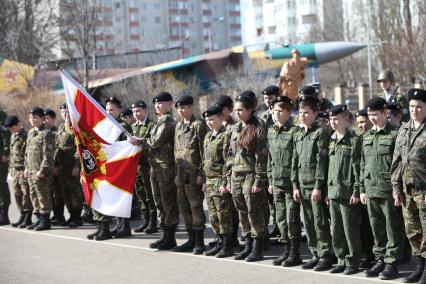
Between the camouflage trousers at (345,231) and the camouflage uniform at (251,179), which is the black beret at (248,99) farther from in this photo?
the camouflage trousers at (345,231)

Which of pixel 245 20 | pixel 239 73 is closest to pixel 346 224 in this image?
pixel 239 73

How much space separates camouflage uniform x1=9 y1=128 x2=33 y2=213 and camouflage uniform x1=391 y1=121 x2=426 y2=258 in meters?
7.15

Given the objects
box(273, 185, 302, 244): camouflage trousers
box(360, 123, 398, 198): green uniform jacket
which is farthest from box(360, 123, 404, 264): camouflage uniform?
box(273, 185, 302, 244): camouflage trousers

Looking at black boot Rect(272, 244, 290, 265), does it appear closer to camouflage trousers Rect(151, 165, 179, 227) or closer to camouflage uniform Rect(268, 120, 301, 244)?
camouflage uniform Rect(268, 120, 301, 244)

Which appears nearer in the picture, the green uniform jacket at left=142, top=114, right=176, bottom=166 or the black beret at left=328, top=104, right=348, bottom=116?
the black beret at left=328, top=104, right=348, bottom=116

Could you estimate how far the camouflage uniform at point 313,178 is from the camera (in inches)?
314

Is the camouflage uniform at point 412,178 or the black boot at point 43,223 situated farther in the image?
the black boot at point 43,223

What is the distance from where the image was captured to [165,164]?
983cm

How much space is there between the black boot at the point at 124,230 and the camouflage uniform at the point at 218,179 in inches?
89.7

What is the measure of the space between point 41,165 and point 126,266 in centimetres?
353

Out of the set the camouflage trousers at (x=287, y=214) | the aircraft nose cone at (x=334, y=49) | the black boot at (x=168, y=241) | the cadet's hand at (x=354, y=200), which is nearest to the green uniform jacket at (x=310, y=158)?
the camouflage trousers at (x=287, y=214)

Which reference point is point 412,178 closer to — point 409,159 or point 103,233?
point 409,159

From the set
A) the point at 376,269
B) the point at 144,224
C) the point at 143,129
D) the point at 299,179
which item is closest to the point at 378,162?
the point at 299,179

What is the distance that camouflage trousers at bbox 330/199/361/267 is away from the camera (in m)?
7.76
